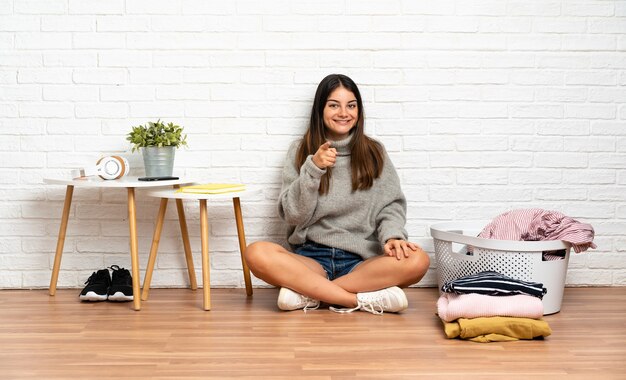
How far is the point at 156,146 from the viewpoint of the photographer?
305 cm

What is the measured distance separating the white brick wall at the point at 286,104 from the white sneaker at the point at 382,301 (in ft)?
1.94

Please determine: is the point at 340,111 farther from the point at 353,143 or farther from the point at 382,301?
the point at 382,301

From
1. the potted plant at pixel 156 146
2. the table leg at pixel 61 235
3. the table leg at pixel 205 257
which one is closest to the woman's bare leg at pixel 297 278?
the table leg at pixel 205 257

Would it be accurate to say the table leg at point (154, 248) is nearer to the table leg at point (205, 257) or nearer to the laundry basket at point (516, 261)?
the table leg at point (205, 257)

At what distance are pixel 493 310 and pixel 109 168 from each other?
1.59 meters

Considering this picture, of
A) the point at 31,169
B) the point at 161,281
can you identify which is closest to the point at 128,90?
the point at 31,169

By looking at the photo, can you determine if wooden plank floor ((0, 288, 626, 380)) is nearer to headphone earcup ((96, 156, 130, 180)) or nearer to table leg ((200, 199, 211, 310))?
table leg ((200, 199, 211, 310))

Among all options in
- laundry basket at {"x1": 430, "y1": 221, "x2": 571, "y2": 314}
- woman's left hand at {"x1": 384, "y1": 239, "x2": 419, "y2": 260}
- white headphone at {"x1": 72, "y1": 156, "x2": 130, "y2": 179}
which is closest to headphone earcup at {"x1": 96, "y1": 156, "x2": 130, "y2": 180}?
white headphone at {"x1": 72, "y1": 156, "x2": 130, "y2": 179}

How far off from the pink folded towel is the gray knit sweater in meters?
0.58

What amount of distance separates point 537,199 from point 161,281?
5.69 ft

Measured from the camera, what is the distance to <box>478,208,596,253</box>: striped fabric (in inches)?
112

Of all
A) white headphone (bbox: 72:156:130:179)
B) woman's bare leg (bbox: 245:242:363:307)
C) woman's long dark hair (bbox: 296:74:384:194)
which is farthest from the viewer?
woman's long dark hair (bbox: 296:74:384:194)

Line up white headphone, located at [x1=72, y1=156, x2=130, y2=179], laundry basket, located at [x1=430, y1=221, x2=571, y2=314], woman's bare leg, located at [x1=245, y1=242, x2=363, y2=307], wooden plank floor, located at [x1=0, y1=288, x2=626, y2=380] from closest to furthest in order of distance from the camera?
wooden plank floor, located at [x1=0, y1=288, x2=626, y2=380], laundry basket, located at [x1=430, y1=221, x2=571, y2=314], woman's bare leg, located at [x1=245, y1=242, x2=363, y2=307], white headphone, located at [x1=72, y1=156, x2=130, y2=179]

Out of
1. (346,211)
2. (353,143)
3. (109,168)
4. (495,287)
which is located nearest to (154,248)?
(109,168)
